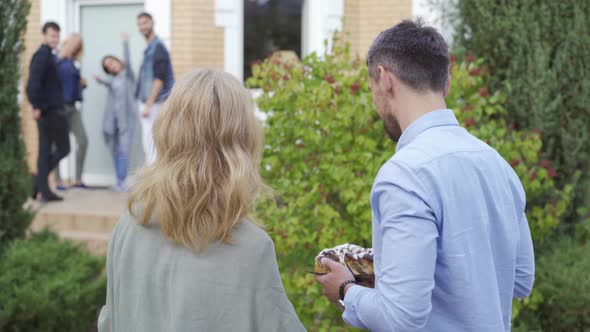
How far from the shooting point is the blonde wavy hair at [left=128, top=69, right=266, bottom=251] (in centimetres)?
196

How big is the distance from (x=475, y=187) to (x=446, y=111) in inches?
10.0

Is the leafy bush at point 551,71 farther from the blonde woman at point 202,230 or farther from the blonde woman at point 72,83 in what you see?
the blonde woman at point 72,83

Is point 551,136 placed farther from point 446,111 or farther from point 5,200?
point 5,200

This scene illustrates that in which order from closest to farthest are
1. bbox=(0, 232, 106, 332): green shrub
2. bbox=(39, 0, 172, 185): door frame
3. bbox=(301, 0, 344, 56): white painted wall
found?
bbox=(0, 232, 106, 332): green shrub < bbox=(301, 0, 344, 56): white painted wall < bbox=(39, 0, 172, 185): door frame

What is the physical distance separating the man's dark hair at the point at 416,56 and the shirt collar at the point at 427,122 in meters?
0.07

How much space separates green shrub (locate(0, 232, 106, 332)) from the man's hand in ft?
10.6

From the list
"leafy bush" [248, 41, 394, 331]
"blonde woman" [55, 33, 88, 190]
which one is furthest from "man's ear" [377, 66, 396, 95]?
"blonde woman" [55, 33, 88, 190]

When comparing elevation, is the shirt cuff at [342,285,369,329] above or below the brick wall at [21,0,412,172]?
below

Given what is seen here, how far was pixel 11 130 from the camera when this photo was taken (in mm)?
5121

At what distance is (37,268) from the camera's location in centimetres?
497

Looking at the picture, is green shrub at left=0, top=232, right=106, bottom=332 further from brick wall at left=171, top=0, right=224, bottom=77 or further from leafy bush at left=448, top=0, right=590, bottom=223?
brick wall at left=171, top=0, right=224, bottom=77

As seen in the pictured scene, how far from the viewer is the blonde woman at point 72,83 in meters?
8.74

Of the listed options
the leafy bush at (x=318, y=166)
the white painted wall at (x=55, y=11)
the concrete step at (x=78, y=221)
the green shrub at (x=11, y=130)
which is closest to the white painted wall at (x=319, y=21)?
the concrete step at (x=78, y=221)

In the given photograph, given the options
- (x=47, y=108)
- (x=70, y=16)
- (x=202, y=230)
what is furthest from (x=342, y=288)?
(x=70, y=16)
